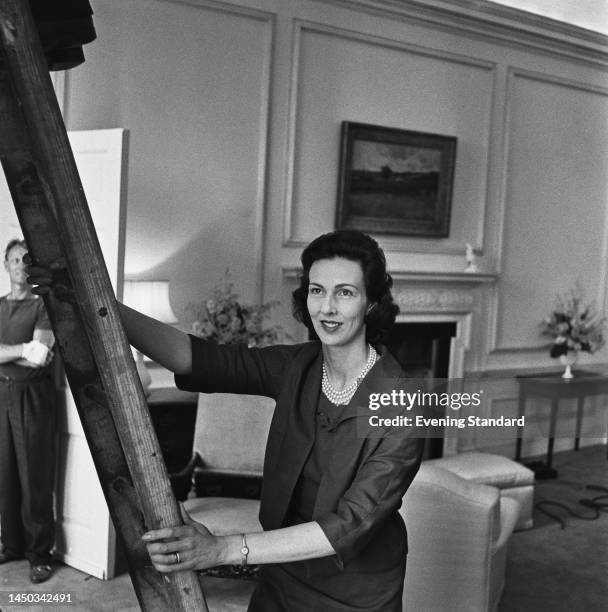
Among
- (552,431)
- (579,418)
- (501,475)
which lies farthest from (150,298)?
(579,418)

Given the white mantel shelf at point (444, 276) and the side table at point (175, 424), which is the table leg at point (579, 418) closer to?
the white mantel shelf at point (444, 276)

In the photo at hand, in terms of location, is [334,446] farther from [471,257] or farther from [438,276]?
[471,257]

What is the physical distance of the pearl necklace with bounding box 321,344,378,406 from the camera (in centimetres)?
173

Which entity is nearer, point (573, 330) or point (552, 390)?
point (552, 390)

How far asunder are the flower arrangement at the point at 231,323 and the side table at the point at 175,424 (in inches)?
16.8

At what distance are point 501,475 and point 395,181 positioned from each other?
7.78 ft

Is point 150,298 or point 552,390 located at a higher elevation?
point 150,298

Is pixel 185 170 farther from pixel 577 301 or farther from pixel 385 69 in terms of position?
pixel 577 301

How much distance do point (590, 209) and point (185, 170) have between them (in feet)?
13.8

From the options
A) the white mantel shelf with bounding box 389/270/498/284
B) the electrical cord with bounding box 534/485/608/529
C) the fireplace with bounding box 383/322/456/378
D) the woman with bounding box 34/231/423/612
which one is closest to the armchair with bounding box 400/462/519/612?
the woman with bounding box 34/231/423/612

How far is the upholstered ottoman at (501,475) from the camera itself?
5121mm

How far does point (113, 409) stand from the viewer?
3.32 feet

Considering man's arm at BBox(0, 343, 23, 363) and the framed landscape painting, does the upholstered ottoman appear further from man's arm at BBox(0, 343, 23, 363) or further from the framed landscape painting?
man's arm at BBox(0, 343, 23, 363)

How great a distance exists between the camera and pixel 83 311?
99cm
